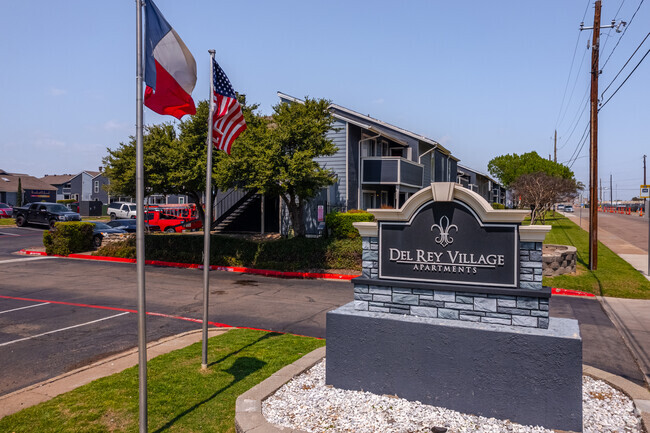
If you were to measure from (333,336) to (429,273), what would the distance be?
157 centimetres

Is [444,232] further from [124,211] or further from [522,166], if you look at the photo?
[522,166]

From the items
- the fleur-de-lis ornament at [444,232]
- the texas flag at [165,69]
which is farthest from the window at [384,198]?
the texas flag at [165,69]

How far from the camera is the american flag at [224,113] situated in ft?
24.8

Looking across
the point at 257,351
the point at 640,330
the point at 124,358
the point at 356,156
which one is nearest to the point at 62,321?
the point at 124,358

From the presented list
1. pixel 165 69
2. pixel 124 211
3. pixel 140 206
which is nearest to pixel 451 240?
pixel 140 206

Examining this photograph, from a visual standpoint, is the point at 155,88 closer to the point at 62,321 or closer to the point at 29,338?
the point at 29,338

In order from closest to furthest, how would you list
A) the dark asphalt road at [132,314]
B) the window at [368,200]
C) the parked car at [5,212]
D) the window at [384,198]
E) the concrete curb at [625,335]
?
the concrete curb at [625,335]
the dark asphalt road at [132,314]
the window at [368,200]
the window at [384,198]
the parked car at [5,212]

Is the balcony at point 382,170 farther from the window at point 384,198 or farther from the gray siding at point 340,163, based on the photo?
the window at point 384,198

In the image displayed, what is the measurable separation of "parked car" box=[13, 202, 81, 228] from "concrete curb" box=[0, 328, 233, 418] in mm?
30031

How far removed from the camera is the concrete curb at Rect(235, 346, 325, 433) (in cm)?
519

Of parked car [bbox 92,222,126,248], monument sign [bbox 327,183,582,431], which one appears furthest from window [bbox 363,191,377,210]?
monument sign [bbox 327,183,582,431]

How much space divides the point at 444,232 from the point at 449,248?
0.72 ft

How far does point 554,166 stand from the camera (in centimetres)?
6675

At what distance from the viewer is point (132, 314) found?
1184 centimetres
